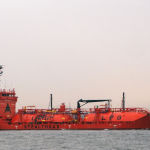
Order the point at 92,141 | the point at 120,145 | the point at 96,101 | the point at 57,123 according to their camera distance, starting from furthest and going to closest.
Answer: the point at 96,101 < the point at 57,123 < the point at 92,141 < the point at 120,145

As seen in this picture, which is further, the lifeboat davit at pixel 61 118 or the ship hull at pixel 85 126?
the lifeboat davit at pixel 61 118

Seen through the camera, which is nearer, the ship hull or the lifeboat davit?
the ship hull

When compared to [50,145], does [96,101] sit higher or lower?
higher

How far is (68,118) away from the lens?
73.1 meters

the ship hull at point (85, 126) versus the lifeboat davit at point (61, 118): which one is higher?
the lifeboat davit at point (61, 118)

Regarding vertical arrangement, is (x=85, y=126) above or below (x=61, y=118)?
below

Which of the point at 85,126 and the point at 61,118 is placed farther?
the point at 61,118

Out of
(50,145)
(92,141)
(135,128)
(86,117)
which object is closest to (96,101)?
(86,117)

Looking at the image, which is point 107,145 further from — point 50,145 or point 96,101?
point 96,101

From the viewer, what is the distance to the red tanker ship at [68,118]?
67812 mm

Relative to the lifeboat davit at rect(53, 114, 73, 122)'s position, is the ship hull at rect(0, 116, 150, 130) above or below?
below

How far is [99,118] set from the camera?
70.2 metres

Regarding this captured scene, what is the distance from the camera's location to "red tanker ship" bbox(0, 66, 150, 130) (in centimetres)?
6781

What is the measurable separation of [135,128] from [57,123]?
1567 cm
